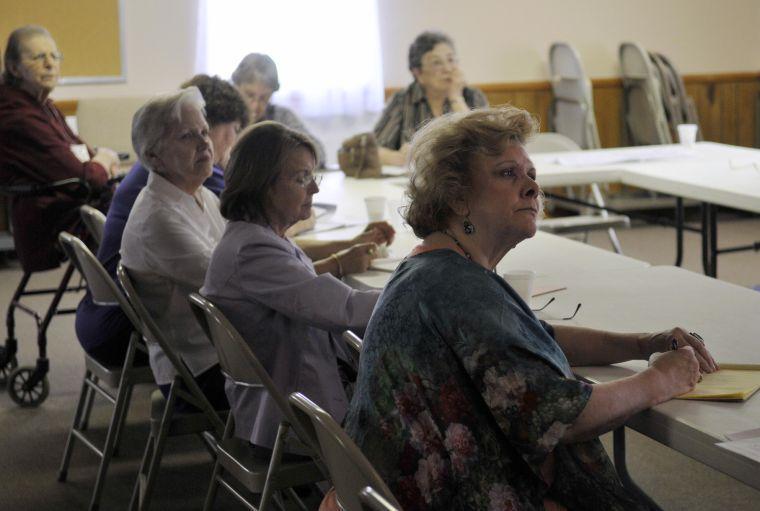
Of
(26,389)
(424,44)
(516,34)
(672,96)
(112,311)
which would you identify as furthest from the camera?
(516,34)

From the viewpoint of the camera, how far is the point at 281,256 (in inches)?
97.1

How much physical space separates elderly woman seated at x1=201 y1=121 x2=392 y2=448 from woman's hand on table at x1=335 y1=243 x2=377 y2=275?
42 cm

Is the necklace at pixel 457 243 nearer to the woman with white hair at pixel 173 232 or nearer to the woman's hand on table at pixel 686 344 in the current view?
the woman's hand on table at pixel 686 344

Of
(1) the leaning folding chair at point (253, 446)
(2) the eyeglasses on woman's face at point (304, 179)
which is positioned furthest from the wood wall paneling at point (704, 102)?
(1) the leaning folding chair at point (253, 446)

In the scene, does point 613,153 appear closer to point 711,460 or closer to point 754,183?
point 754,183

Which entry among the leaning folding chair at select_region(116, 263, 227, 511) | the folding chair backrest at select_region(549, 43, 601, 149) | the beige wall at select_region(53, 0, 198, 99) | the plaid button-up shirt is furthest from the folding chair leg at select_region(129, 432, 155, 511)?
the folding chair backrest at select_region(549, 43, 601, 149)

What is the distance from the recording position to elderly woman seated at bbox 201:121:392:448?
95.0 inches

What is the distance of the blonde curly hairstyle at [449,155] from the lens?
1873 mm

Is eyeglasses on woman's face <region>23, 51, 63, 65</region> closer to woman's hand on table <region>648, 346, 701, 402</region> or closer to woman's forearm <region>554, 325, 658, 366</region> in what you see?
woman's forearm <region>554, 325, 658, 366</region>

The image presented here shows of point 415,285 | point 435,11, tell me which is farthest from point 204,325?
point 435,11

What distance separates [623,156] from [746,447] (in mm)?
3773

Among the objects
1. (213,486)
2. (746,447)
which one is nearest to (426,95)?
(213,486)

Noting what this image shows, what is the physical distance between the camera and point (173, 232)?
9.46ft

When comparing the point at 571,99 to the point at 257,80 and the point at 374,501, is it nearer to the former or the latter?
the point at 257,80
